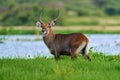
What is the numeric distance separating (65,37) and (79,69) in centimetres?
195

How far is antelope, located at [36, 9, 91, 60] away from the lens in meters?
14.2

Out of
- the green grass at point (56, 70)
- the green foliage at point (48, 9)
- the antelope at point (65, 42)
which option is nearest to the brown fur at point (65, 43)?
the antelope at point (65, 42)

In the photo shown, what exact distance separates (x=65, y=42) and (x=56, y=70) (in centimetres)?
294

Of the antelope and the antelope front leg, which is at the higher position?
the antelope

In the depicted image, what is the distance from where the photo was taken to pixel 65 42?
47.4 feet

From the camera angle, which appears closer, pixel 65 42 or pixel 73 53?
pixel 73 53

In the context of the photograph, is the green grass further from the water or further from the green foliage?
the green foliage

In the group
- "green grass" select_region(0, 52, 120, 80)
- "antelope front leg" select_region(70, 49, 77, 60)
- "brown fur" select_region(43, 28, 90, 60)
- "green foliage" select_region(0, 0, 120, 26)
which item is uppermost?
"brown fur" select_region(43, 28, 90, 60)

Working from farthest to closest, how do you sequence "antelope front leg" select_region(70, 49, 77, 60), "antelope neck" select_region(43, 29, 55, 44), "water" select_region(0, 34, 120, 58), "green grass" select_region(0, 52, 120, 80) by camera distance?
"water" select_region(0, 34, 120, 58)
"antelope neck" select_region(43, 29, 55, 44)
"antelope front leg" select_region(70, 49, 77, 60)
"green grass" select_region(0, 52, 120, 80)

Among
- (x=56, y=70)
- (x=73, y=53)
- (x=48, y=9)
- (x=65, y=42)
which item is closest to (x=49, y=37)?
(x=65, y=42)

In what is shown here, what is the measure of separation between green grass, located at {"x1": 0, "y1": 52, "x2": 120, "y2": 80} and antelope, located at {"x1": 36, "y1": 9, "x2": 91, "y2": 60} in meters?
0.44

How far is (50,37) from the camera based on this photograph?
48.6 feet

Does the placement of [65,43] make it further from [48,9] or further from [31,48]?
[48,9]

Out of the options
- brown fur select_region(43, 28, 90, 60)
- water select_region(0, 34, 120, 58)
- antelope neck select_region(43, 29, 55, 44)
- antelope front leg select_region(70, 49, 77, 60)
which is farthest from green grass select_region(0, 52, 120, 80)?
water select_region(0, 34, 120, 58)
